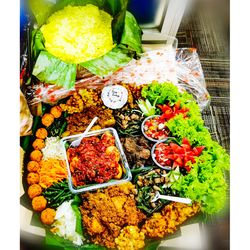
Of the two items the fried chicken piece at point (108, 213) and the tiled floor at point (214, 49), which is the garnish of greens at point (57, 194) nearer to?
the fried chicken piece at point (108, 213)

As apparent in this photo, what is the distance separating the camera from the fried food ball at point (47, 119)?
2790 mm

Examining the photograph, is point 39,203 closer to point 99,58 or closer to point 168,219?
point 168,219

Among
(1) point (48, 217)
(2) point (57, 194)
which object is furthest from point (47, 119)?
(1) point (48, 217)

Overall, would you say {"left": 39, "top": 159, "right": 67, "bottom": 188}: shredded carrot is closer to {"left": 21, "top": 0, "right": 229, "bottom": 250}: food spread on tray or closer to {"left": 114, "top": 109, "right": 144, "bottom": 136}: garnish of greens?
{"left": 21, "top": 0, "right": 229, "bottom": 250}: food spread on tray

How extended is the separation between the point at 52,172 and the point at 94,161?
0.24 metres

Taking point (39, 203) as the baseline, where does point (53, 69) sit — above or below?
above

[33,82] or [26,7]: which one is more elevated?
[26,7]

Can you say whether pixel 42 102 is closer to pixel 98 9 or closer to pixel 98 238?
pixel 98 9

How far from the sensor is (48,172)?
2668 mm

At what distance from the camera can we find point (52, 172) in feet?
8.73

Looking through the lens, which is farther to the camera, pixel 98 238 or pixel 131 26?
pixel 131 26

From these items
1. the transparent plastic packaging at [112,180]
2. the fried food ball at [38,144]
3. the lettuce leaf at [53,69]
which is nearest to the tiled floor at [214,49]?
the transparent plastic packaging at [112,180]
